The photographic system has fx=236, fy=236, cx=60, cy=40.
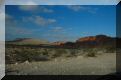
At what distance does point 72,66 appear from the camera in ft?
16.1

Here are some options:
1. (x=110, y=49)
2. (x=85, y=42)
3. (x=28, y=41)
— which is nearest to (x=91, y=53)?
(x=85, y=42)

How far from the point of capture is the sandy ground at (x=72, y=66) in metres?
4.88

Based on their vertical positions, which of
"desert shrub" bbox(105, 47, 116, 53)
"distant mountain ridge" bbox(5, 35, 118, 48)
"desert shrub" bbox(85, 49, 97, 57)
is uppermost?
"distant mountain ridge" bbox(5, 35, 118, 48)

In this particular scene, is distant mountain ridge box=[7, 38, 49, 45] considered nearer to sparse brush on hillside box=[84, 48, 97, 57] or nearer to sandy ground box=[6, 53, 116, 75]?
sandy ground box=[6, 53, 116, 75]

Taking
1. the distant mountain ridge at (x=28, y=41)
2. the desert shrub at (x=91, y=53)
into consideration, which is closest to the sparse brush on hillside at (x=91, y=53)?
the desert shrub at (x=91, y=53)

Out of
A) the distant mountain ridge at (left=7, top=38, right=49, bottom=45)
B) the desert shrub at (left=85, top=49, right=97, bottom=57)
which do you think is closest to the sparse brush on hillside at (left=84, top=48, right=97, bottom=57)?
the desert shrub at (left=85, top=49, right=97, bottom=57)

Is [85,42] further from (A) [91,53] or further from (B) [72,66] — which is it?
(B) [72,66]

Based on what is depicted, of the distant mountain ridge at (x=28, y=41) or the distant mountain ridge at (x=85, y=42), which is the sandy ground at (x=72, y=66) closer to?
the distant mountain ridge at (x=85, y=42)

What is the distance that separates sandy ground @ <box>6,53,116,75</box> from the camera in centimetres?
488

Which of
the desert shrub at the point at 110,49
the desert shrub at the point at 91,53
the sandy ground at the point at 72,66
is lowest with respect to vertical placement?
the sandy ground at the point at 72,66

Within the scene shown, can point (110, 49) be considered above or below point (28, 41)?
below

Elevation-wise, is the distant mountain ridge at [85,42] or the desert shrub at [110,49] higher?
the distant mountain ridge at [85,42]

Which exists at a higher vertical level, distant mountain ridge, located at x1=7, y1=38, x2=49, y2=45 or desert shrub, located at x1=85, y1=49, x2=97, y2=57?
distant mountain ridge, located at x1=7, y1=38, x2=49, y2=45

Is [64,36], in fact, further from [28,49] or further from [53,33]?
[28,49]
